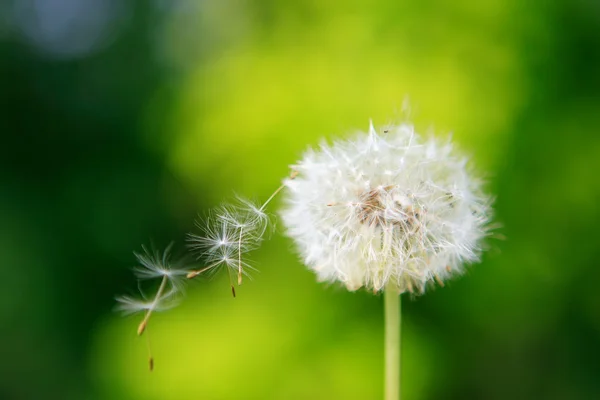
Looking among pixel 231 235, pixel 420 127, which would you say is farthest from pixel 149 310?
pixel 420 127

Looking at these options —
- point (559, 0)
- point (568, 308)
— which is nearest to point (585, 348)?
point (568, 308)

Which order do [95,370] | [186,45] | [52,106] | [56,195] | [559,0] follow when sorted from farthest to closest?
[52,106] < [56,195] < [186,45] < [95,370] < [559,0]

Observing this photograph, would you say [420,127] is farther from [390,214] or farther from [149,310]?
[149,310]

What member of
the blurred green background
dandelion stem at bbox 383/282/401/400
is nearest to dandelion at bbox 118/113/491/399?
dandelion stem at bbox 383/282/401/400

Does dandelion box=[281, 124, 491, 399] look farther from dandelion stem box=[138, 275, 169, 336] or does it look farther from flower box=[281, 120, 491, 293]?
dandelion stem box=[138, 275, 169, 336]

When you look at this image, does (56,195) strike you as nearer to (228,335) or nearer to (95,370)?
(95,370)

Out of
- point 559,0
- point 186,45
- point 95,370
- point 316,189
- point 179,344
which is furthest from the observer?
point 186,45

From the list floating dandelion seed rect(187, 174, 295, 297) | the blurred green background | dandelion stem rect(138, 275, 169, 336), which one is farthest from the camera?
the blurred green background

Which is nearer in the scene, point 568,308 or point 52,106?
point 568,308
